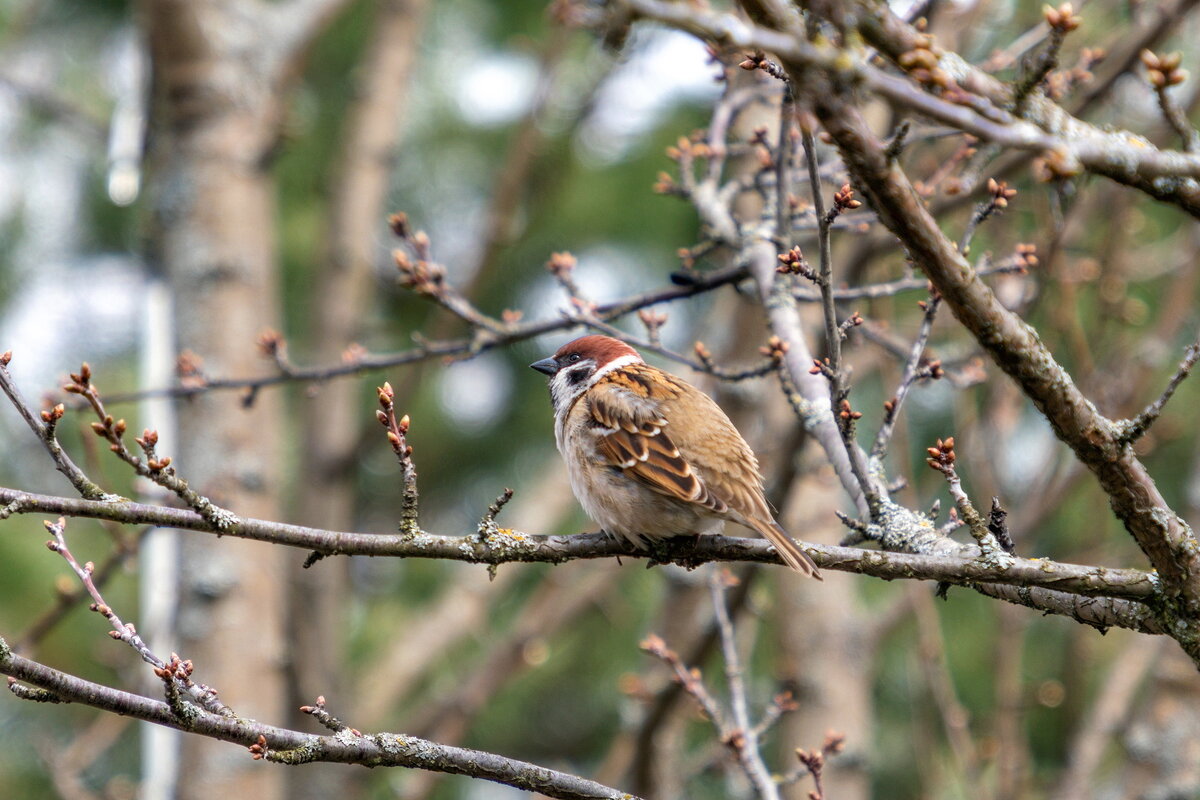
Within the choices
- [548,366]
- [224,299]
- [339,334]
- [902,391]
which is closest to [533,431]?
[339,334]

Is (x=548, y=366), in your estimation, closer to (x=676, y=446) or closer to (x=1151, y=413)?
(x=676, y=446)

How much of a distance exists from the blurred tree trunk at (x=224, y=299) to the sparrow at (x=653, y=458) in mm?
1725

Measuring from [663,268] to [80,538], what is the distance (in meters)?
4.28

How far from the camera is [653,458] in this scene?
337 cm

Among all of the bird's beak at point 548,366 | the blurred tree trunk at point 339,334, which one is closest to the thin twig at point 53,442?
the bird's beak at point 548,366

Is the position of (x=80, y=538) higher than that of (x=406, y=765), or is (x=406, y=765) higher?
(x=80, y=538)

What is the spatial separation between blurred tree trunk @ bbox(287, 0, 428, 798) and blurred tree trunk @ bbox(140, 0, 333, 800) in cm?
32

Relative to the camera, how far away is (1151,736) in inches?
192

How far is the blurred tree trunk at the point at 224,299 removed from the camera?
464 centimetres

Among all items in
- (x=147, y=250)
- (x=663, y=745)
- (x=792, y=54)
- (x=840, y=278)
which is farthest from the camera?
(x=147, y=250)

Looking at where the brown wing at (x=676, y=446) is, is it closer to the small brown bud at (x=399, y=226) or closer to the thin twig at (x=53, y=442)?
the small brown bud at (x=399, y=226)

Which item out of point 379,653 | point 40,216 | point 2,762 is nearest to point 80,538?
point 2,762

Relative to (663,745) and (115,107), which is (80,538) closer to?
(115,107)

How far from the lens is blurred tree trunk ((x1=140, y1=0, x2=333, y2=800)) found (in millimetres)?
4645
